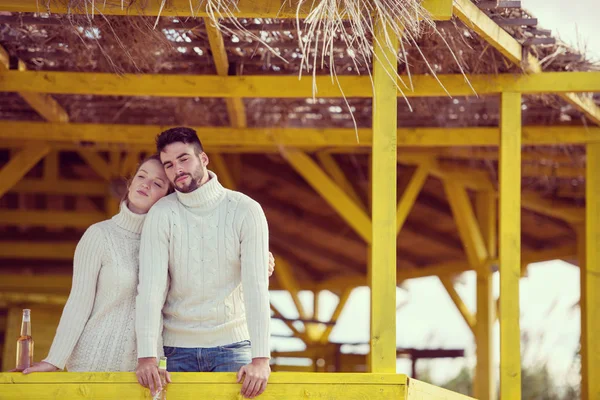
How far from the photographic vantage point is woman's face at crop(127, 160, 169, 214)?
184 inches

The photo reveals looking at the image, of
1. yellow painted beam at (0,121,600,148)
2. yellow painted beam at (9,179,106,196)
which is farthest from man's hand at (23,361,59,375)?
yellow painted beam at (9,179,106,196)

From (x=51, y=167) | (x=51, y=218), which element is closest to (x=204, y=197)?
(x=51, y=218)

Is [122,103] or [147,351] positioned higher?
[122,103]

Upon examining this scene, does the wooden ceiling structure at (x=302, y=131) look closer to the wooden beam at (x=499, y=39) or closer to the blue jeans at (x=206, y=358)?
the wooden beam at (x=499, y=39)

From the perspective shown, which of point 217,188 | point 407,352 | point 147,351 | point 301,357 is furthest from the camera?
point 301,357

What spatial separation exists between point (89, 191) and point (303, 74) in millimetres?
4414

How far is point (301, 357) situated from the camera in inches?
436

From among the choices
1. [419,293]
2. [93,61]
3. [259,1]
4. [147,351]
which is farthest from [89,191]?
[419,293]

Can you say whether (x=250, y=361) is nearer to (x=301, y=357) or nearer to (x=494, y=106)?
(x=494, y=106)

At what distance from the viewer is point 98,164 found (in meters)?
10.0

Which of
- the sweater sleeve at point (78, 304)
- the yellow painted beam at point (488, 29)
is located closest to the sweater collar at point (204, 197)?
the sweater sleeve at point (78, 304)

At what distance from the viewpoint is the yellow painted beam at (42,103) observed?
629 cm

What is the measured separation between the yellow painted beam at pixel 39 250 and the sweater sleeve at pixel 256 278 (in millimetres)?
6383

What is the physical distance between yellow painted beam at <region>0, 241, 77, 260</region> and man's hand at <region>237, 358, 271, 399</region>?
6457mm
